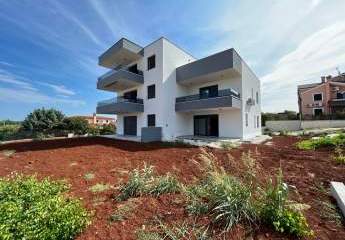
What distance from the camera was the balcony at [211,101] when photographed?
15242 mm

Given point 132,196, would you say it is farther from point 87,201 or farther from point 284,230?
point 284,230

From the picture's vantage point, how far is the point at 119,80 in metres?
19.9

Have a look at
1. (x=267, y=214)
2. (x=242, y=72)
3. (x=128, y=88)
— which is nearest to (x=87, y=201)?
(x=267, y=214)

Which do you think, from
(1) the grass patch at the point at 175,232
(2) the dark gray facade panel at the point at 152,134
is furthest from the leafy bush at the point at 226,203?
(2) the dark gray facade panel at the point at 152,134

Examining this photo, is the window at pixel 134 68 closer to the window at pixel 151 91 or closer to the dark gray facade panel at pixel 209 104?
the window at pixel 151 91

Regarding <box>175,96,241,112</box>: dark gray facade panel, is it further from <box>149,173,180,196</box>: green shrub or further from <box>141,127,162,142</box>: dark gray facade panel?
<box>149,173,180,196</box>: green shrub

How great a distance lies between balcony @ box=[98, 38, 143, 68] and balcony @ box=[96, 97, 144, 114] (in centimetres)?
478

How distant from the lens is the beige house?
35006 mm

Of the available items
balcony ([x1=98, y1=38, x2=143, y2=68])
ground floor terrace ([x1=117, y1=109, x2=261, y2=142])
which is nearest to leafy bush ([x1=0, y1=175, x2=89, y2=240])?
ground floor terrace ([x1=117, y1=109, x2=261, y2=142])

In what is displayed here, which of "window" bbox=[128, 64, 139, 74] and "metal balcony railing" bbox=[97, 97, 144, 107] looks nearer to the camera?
"metal balcony railing" bbox=[97, 97, 144, 107]

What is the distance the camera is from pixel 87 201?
15.1 feet

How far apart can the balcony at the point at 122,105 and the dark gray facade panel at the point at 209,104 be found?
13.3 ft

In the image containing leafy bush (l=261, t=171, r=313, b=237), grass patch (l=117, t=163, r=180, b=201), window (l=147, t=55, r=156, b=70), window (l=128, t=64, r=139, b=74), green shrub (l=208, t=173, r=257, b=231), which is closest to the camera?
leafy bush (l=261, t=171, r=313, b=237)

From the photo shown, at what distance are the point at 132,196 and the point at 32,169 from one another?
5420 millimetres
